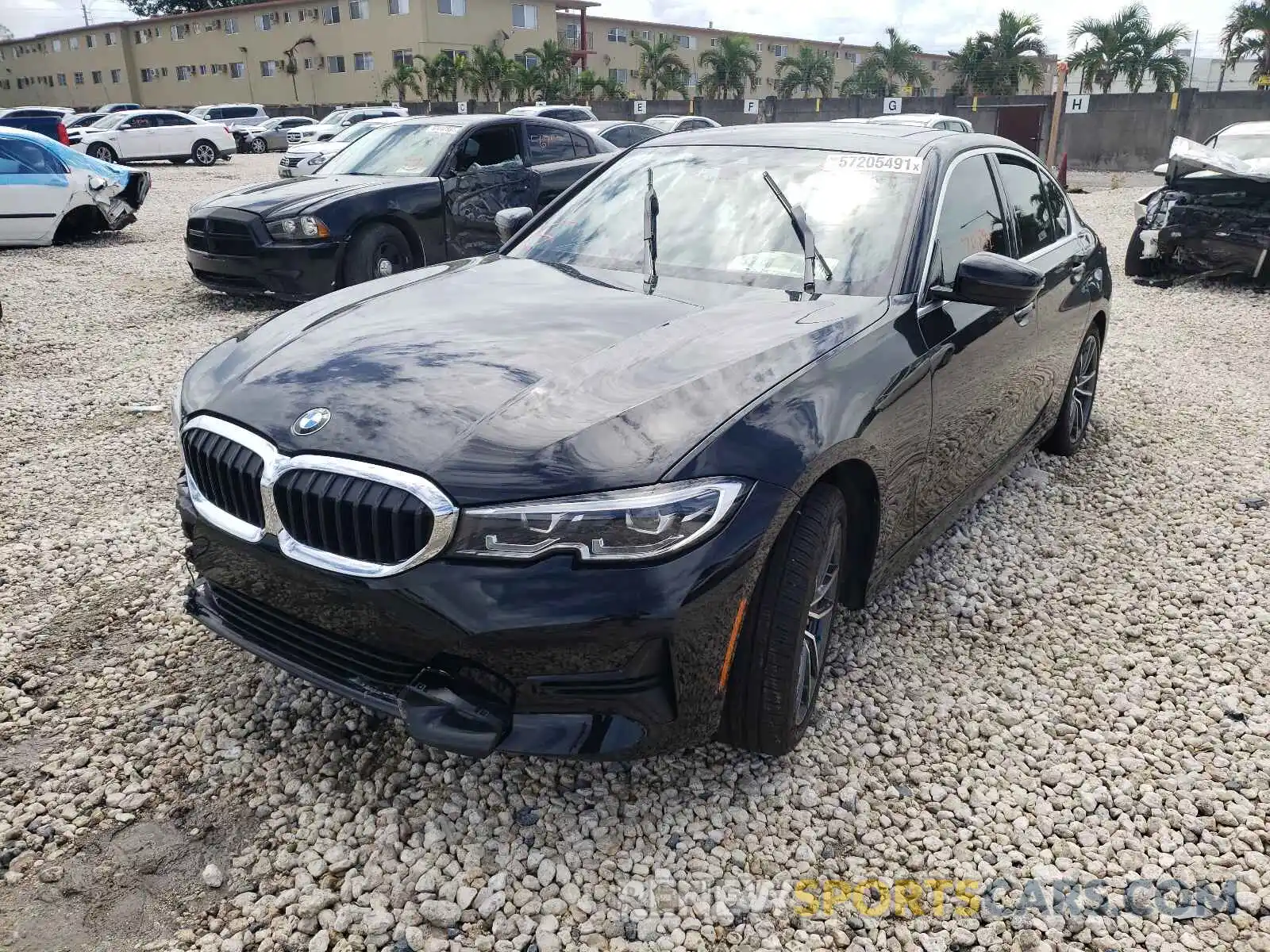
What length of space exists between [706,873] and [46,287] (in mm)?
10274

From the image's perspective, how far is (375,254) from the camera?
8383mm

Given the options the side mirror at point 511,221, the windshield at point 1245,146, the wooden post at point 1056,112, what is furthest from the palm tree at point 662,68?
the side mirror at point 511,221

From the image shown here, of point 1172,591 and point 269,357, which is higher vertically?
point 269,357

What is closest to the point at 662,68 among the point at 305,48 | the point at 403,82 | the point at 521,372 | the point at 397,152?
the point at 403,82

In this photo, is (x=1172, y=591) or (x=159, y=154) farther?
(x=159, y=154)

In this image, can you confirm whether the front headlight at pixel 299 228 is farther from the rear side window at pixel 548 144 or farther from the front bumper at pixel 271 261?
the rear side window at pixel 548 144

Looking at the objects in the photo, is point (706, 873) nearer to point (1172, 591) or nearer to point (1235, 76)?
point (1172, 591)

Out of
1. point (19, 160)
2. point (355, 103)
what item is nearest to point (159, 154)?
point (19, 160)

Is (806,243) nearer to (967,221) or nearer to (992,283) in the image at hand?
(992,283)

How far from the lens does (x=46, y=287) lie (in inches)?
393

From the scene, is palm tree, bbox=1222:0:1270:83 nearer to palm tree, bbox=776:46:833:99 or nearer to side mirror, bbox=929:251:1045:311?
palm tree, bbox=776:46:833:99

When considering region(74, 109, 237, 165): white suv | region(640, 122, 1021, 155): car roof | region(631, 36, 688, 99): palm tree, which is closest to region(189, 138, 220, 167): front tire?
region(74, 109, 237, 165): white suv

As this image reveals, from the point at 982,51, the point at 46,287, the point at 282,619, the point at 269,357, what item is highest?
the point at 982,51

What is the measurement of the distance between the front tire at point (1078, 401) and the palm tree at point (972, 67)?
41.4 meters
